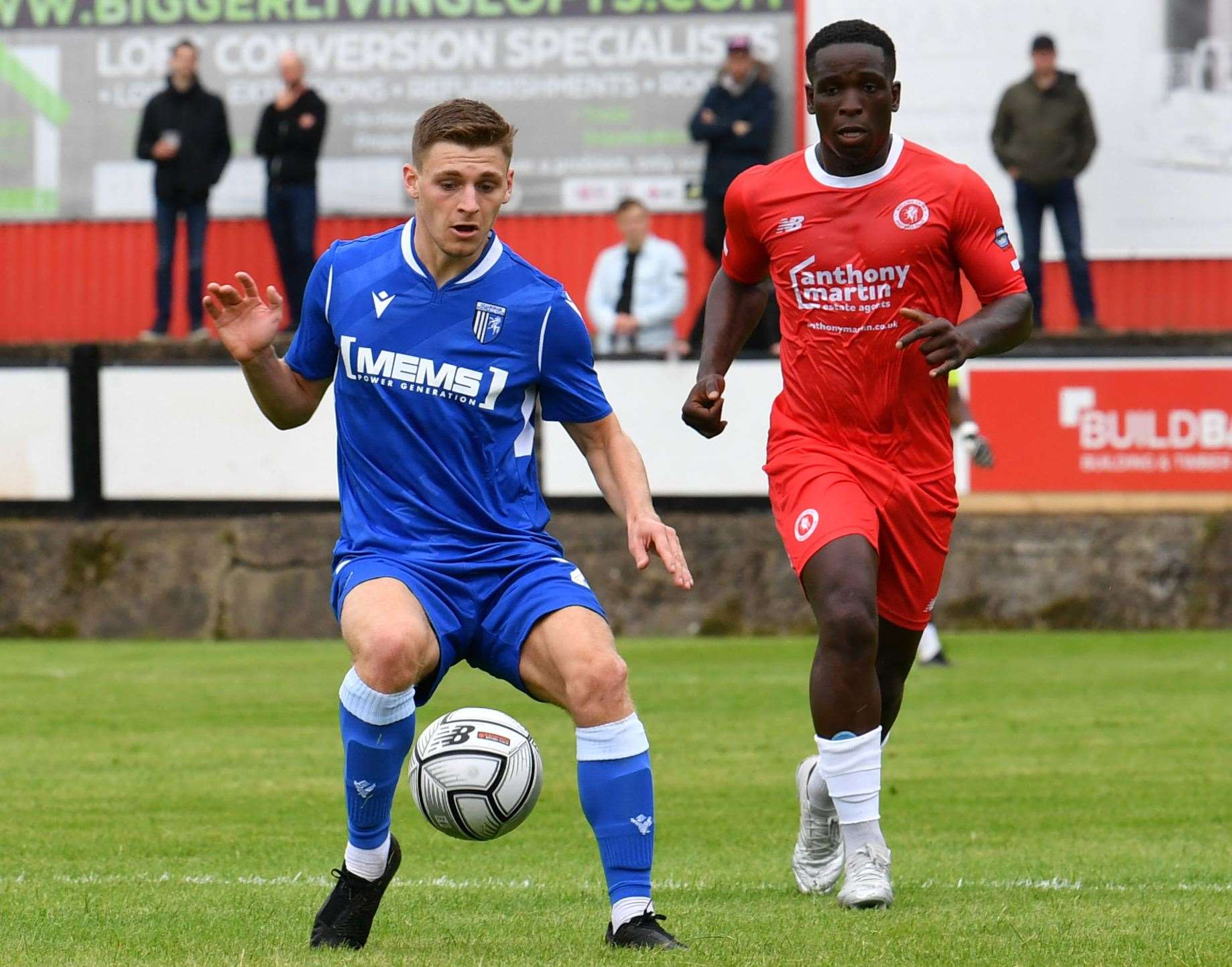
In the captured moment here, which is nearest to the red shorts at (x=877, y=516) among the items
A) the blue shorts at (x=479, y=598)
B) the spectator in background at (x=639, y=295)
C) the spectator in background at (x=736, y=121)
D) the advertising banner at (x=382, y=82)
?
the blue shorts at (x=479, y=598)

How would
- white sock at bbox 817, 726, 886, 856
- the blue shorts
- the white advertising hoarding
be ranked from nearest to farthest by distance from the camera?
the blue shorts → white sock at bbox 817, 726, 886, 856 → the white advertising hoarding

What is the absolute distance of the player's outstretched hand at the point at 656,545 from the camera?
225 inches

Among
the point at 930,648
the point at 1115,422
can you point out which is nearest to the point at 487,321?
the point at 930,648

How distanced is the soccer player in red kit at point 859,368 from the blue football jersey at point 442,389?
2.88ft

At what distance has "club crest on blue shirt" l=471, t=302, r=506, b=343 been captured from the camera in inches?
238

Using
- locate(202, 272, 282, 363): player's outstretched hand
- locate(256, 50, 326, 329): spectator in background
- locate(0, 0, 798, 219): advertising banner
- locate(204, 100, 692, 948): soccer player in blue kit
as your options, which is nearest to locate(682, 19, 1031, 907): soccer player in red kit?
locate(204, 100, 692, 948): soccer player in blue kit

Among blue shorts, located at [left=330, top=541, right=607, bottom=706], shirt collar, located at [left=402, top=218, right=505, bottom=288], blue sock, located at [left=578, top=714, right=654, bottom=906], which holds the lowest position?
blue sock, located at [left=578, top=714, right=654, bottom=906]

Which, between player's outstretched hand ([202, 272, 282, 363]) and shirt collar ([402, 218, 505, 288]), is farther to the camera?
shirt collar ([402, 218, 505, 288])

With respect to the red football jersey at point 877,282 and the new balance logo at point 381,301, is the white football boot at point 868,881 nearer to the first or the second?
the red football jersey at point 877,282

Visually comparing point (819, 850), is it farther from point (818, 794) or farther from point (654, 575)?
point (654, 575)

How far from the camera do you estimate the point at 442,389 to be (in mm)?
6000

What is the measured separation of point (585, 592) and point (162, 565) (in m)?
12.9

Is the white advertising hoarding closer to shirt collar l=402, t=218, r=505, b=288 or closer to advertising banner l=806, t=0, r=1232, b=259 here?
advertising banner l=806, t=0, r=1232, b=259

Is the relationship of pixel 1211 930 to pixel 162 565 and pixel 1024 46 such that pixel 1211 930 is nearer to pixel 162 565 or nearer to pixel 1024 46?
pixel 162 565
